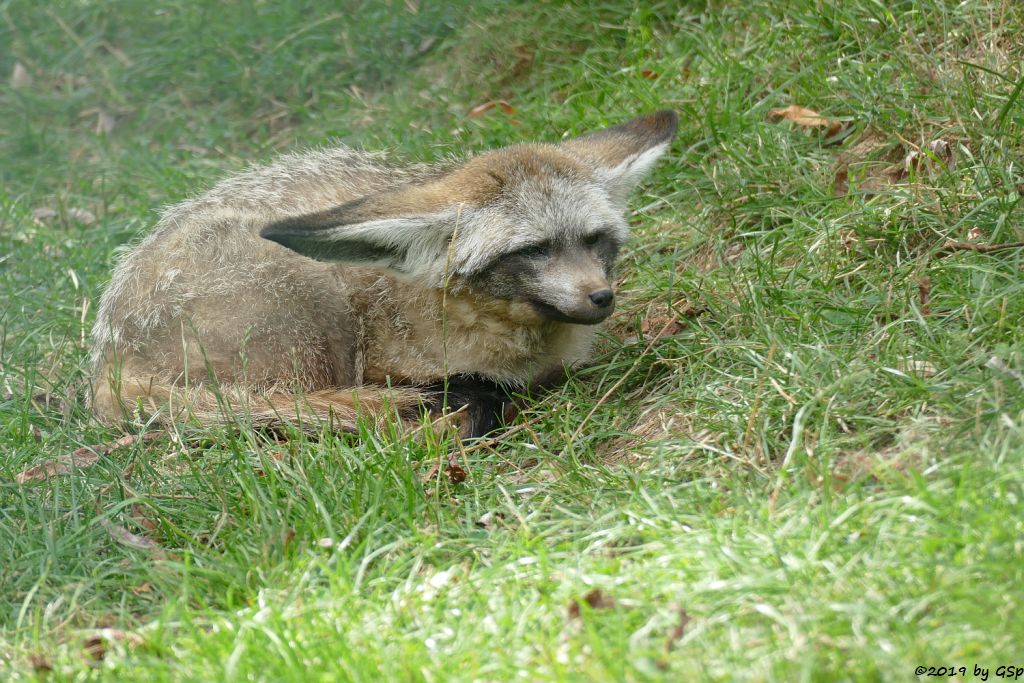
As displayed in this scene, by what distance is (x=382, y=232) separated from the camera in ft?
15.0

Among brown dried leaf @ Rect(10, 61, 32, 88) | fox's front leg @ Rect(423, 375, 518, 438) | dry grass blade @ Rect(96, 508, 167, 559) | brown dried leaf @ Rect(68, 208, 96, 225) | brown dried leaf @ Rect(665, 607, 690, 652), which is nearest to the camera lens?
brown dried leaf @ Rect(665, 607, 690, 652)

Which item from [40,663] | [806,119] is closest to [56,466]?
[40,663]

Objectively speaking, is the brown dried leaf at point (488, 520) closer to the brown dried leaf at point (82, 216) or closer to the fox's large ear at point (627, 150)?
the fox's large ear at point (627, 150)

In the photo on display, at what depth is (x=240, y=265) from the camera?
5.21 meters

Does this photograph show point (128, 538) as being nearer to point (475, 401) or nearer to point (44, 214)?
point (475, 401)

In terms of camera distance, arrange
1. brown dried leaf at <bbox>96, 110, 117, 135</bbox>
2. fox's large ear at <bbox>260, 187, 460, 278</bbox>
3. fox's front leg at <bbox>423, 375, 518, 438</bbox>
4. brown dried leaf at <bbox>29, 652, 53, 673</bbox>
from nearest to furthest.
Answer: brown dried leaf at <bbox>29, 652, 53, 673</bbox> → fox's large ear at <bbox>260, 187, 460, 278</bbox> → fox's front leg at <bbox>423, 375, 518, 438</bbox> → brown dried leaf at <bbox>96, 110, 117, 135</bbox>

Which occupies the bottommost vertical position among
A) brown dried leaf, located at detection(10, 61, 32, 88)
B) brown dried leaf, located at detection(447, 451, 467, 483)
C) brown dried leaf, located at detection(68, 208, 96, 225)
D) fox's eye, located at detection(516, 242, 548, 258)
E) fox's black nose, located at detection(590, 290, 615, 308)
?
brown dried leaf, located at detection(447, 451, 467, 483)

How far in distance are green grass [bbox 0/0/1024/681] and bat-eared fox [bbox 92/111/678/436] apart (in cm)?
31

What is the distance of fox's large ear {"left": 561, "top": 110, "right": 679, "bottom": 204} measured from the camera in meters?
5.12

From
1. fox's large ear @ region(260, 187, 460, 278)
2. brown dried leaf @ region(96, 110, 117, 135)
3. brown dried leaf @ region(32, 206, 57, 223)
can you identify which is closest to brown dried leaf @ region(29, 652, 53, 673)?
fox's large ear @ region(260, 187, 460, 278)

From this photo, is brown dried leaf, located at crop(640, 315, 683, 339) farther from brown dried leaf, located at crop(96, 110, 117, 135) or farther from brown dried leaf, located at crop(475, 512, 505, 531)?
brown dried leaf, located at crop(96, 110, 117, 135)

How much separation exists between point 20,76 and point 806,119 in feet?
22.8

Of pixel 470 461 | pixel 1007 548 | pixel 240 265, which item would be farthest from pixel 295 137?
pixel 1007 548

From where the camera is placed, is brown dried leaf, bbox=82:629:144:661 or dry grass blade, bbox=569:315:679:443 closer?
brown dried leaf, bbox=82:629:144:661
